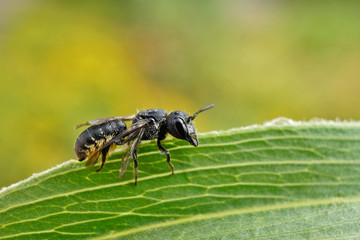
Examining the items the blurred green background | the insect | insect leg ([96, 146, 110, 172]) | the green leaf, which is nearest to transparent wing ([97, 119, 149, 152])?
the insect

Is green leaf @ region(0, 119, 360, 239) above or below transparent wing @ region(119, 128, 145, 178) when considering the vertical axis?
below

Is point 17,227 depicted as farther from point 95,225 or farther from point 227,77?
point 227,77

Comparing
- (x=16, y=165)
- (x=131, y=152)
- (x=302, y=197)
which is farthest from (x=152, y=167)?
(x=16, y=165)

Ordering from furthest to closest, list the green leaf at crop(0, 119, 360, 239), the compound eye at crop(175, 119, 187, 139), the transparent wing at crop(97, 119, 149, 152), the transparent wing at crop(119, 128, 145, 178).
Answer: the transparent wing at crop(97, 119, 149, 152)
the compound eye at crop(175, 119, 187, 139)
the transparent wing at crop(119, 128, 145, 178)
the green leaf at crop(0, 119, 360, 239)

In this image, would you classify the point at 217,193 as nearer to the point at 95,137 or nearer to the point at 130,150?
the point at 130,150

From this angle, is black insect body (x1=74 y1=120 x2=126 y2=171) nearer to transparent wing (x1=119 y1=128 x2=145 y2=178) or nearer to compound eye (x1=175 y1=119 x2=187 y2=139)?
transparent wing (x1=119 y1=128 x2=145 y2=178)

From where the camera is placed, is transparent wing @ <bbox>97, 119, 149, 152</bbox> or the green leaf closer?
the green leaf

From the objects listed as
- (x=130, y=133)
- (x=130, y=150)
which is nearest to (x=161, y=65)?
(x=130, y=133)
